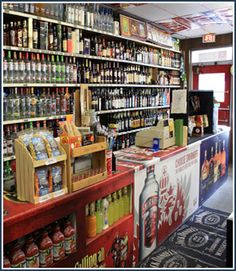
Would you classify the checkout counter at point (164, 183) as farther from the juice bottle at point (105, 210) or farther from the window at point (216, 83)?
the window at point (216, 83)

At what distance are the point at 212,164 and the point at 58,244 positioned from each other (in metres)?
3.20

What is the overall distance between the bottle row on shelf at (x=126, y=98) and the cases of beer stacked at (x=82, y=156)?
2.37 m

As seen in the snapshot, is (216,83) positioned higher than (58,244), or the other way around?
(216,83)

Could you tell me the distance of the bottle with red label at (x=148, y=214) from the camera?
8.85 feet

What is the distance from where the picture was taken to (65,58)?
411 centimetres

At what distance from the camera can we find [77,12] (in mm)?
4074

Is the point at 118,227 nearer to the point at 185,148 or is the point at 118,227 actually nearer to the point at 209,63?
the point at 185,148

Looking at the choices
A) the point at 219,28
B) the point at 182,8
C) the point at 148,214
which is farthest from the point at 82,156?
the point at 219,28

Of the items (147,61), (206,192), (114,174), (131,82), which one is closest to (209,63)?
(147,61)

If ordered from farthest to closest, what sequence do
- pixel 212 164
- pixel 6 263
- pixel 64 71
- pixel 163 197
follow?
pixel 212 164, pixel 64 71, pixel 163 197, pixel 6 263

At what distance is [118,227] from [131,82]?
3504 mm

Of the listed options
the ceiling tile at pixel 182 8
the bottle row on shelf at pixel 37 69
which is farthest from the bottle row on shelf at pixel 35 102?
the ceiling tile at pixel 182 8

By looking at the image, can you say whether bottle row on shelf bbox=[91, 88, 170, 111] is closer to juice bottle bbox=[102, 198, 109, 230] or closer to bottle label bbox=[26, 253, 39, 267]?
juice bottle bbox=[102, 198, 109, 230]

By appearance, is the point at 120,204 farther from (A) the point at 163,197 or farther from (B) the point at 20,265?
(B) the point at 20,265
